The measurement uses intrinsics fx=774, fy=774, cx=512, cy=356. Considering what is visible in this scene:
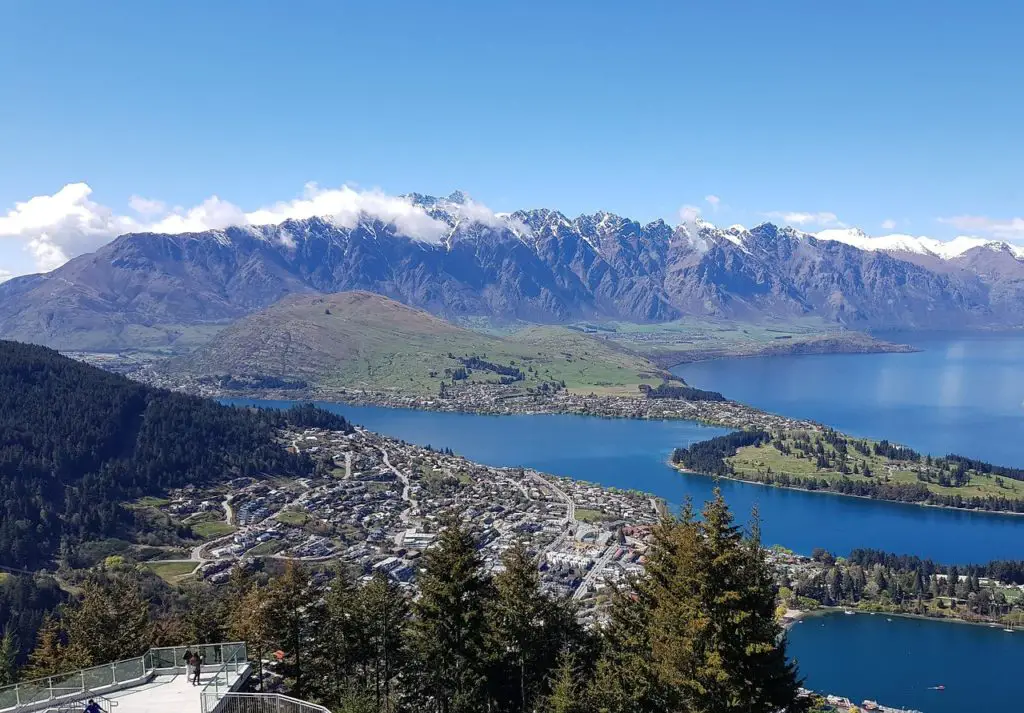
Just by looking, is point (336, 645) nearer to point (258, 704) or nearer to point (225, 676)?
point (225, 676)

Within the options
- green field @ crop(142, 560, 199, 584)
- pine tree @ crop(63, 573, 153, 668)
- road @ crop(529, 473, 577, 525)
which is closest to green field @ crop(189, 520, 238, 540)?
green field @ crop(142, 560, 199, 584)

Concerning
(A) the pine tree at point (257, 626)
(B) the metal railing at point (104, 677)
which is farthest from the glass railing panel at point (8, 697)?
(A) the pine tree at point (257, 626)

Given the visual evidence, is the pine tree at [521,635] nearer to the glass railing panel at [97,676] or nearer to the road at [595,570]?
the glass railing panel at [97,676]

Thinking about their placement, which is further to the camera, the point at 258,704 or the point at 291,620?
the point at 291,620

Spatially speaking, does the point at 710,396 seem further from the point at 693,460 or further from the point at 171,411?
the point at 171,411

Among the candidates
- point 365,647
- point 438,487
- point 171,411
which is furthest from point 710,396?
point 365,647

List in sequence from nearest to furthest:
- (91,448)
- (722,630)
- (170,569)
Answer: (722,630) → (170,569) → (91,448)

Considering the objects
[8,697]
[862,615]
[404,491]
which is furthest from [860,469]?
[8,697]
